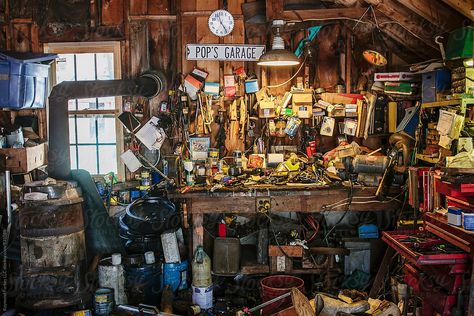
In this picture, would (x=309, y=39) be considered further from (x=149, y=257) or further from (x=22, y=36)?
(x=22, y=36)

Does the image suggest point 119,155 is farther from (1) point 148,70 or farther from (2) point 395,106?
(2) point 395,106

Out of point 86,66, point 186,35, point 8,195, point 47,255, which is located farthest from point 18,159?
point 186,35

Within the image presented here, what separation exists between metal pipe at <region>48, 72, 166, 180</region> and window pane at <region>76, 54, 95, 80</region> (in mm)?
598

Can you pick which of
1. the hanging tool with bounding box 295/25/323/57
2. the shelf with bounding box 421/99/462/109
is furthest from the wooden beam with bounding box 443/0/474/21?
the hanging tool with bounding box 295/25/323/57

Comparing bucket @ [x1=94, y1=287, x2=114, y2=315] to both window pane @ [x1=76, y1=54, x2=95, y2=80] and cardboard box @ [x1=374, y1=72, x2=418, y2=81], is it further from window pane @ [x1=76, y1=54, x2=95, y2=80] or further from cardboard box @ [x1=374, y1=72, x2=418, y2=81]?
cardboard box @ [x1=374, y1=72, x2=418, y2=81]

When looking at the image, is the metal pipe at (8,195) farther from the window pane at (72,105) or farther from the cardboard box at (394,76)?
the cardboard box at (394,76)

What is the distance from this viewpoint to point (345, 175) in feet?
19.2

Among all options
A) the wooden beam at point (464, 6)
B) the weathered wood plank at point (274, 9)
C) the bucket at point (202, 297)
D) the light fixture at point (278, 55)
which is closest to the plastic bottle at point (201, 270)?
the bucket at point (202, 297)

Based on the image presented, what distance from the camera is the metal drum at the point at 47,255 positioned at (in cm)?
515

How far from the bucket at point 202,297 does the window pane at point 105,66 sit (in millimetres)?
2851

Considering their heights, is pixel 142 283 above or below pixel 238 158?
below

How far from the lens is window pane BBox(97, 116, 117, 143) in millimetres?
6723

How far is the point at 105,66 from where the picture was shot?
261 inches

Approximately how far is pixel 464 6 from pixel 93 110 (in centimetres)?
435
